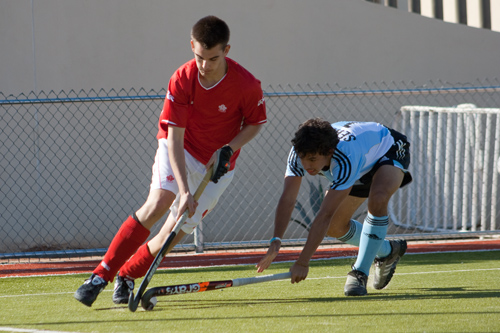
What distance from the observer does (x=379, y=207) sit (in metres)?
4.98

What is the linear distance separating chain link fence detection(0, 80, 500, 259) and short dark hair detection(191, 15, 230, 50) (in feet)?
14.5

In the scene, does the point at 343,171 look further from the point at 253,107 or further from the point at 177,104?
the point at 177,104

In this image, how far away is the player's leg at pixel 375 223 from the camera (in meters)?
4.96

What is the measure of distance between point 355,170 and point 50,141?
5.64 metres

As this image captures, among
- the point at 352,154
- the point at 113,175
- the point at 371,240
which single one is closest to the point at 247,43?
the point at 113,175

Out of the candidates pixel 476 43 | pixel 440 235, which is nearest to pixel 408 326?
pixel 440 235

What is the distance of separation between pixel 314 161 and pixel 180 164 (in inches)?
33.4

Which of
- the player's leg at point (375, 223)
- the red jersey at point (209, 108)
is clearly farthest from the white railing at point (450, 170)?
the red jersey at point (209, 108)

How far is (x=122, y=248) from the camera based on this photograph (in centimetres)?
464

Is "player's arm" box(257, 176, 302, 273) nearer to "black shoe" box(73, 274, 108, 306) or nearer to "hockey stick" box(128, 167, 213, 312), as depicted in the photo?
"hockey stick" box(128, 167, 213, 312)

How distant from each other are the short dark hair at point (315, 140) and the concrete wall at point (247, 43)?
529cm

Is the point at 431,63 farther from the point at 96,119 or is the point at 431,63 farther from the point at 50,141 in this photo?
the point at 50,141

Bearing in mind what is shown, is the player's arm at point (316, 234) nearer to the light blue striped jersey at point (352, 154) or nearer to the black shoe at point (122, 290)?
the light blue striped jersey at point (352, 154)

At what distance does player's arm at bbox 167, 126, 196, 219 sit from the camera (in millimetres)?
4414
